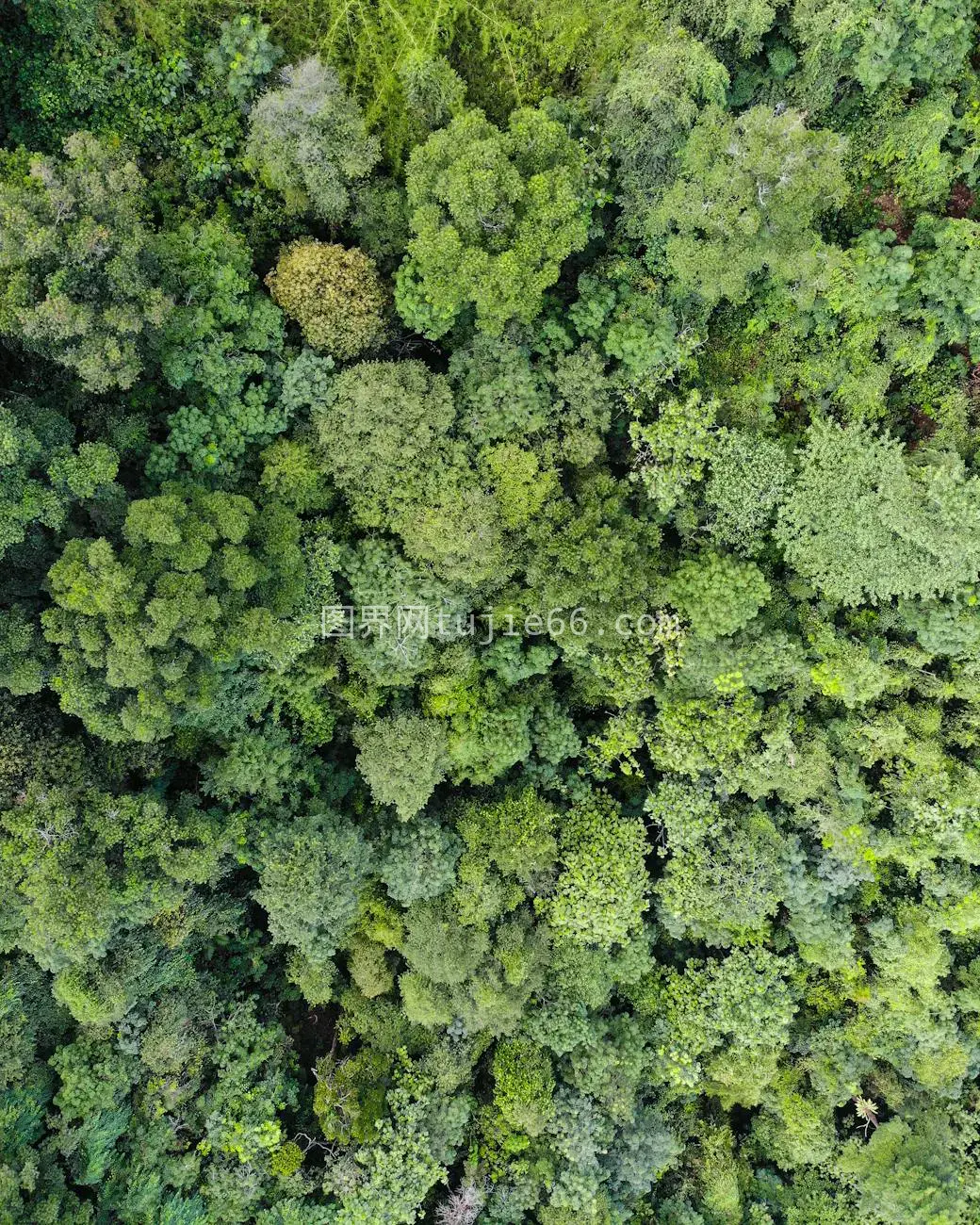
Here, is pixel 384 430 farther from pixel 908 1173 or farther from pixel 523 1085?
pixel 908 1173

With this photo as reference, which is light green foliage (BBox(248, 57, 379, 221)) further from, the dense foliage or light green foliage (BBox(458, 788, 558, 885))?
light green foliage (BBox(458, 788, 558, 885))

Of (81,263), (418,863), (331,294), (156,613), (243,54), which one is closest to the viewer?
(156,613)

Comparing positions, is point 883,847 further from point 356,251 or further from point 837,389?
point 356,251

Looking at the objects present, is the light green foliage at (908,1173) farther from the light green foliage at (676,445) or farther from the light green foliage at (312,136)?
the light green foliage at (312,136)

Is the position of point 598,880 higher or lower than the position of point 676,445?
lower

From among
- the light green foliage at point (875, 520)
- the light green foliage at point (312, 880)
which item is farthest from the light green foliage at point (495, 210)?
the light green foliage at point (312, 880)

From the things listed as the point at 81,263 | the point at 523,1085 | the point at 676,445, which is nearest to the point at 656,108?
the point at 676,445

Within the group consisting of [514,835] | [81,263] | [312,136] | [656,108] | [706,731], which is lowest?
[514,835]
